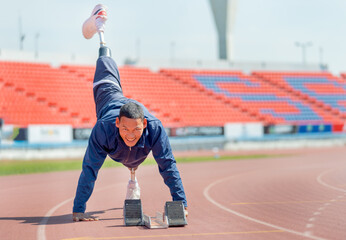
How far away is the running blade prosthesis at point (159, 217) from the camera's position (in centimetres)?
782

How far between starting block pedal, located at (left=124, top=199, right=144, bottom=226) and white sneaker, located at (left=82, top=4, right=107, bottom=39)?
5481mm

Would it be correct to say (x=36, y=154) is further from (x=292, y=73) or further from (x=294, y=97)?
(x=292, y=73)

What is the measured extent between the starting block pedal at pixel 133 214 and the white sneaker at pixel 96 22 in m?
5.48

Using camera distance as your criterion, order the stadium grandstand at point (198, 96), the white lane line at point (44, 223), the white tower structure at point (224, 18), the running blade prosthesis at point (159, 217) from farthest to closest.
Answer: the white tower structure at point (224, 18), the stadium grandstand at point (198, 96), the running blade prosthesis at point (159, 217), the white lane line at point (44, 223)

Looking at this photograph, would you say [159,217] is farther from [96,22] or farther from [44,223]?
[96,22]

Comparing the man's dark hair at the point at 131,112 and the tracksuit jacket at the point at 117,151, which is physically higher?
the man's dark hair at the point at 131,112

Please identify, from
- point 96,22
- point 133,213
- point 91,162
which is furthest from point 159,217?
point 96,22

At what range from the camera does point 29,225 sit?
8.34 meters

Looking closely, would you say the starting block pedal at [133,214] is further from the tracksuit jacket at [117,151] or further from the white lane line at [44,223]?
the white lane line at [44,223]

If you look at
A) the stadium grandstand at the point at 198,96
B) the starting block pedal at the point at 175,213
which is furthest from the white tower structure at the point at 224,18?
the starting block pedal at the point at 175,213

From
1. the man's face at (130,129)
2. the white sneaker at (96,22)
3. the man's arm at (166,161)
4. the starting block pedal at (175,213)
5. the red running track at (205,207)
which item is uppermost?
the white sneaker at (96,22)

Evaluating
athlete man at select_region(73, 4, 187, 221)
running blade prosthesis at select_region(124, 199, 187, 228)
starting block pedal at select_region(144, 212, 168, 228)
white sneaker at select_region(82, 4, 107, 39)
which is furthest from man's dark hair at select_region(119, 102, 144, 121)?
white sneaker at select_region(82, 4, 107, 39)

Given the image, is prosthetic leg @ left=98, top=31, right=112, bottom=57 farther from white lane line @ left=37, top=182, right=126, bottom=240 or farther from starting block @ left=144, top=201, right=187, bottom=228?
starting block @ left=144, top=201, right=187, bottom=228

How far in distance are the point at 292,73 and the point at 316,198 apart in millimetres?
48484
